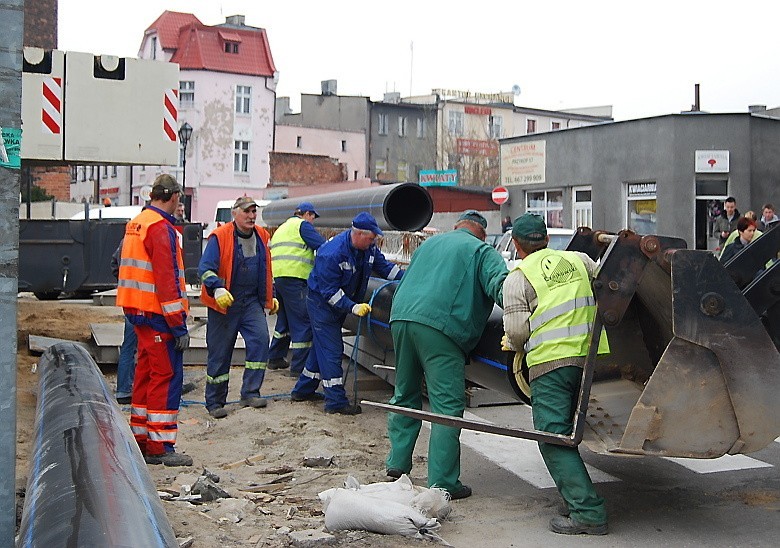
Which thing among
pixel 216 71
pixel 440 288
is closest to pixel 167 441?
pixel 440 288

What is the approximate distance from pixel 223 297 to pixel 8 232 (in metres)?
4.56

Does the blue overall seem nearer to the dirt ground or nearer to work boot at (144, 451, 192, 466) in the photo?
the dirt ground

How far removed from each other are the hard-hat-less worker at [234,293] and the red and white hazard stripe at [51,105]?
1.76 m

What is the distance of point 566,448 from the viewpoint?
510 cm

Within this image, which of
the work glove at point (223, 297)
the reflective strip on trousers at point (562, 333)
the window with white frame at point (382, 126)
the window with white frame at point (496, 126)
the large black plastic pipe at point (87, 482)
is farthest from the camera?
the window with white frame at point (496, 126)

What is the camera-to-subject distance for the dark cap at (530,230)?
5.46 metres

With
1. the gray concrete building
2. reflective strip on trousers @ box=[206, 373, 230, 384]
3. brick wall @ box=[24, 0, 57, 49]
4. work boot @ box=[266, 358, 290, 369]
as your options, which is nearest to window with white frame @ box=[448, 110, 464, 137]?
the gray concrete building

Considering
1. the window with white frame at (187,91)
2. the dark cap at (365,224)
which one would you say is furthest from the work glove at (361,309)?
the window with white frame at (187,91)


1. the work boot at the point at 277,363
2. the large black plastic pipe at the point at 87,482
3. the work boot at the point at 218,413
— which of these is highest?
the large black plastic pipe at the point at 87,482

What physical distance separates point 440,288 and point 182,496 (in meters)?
1.92

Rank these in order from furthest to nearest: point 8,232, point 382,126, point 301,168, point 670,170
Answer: point 382,126, point 301,168, point 670,170, point 8,232

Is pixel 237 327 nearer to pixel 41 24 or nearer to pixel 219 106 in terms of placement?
pixel 41 24

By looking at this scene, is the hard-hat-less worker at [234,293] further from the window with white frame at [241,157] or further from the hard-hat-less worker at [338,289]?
the window with white frame at [241,157]

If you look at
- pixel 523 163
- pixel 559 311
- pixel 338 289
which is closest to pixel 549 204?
pixel 523 163
